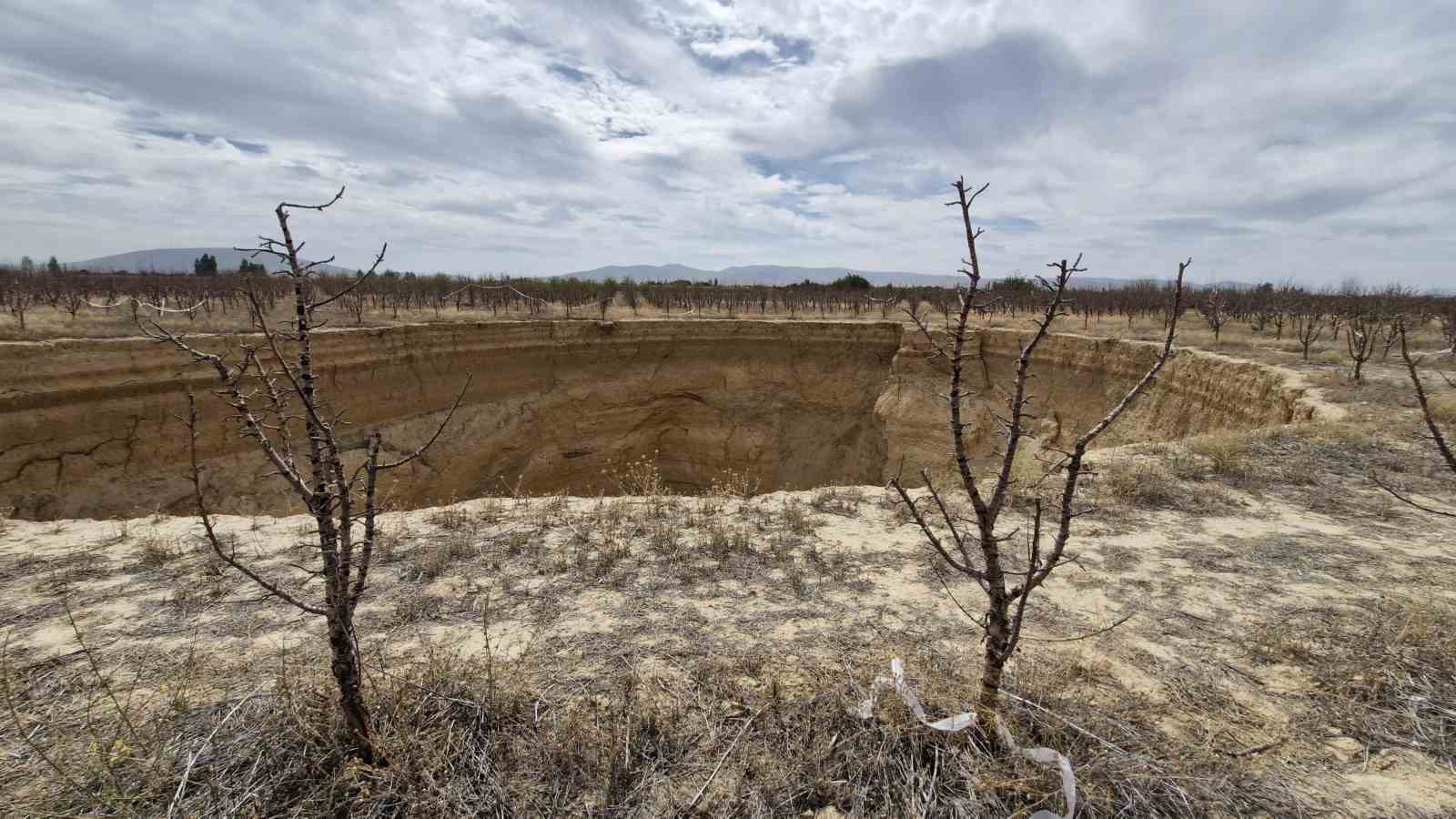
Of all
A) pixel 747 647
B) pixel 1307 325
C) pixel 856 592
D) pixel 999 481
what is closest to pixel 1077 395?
pixel 1307 325

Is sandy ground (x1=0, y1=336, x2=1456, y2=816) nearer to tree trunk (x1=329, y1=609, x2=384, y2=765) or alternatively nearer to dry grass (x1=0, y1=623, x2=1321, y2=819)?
dry grass (x1=0, y1=623, x2=1321, y2=819)

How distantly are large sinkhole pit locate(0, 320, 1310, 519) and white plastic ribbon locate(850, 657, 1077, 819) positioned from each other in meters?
6.66

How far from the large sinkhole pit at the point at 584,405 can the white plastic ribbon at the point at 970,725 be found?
6660 millimetres

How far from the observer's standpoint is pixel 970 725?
2775mm

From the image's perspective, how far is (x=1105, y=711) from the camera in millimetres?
3039

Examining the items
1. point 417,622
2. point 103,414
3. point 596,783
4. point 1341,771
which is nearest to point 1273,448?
point 1341,771

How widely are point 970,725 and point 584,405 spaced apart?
630 inches

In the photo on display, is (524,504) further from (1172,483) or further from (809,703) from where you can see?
(1172,483)

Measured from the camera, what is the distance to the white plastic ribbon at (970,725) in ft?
7.42

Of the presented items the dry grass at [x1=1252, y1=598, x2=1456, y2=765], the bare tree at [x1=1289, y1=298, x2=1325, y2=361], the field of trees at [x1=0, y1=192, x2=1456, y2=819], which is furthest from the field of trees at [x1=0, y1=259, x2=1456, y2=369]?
the dry grass at [x1=1252, y1=598, x2=1456, y2=765]

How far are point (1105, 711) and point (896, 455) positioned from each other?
15898 mm

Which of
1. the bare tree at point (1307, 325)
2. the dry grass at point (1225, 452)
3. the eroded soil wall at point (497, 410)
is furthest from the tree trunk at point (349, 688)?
the bare tree at point (1307, 325)

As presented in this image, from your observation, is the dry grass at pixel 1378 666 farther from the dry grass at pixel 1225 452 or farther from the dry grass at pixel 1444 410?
the dry grass at pixel 1444 410

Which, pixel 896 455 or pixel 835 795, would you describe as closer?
pixel 835 795
